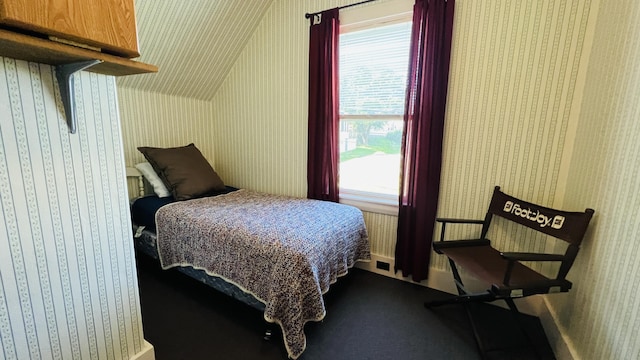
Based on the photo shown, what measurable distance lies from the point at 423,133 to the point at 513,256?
97cm

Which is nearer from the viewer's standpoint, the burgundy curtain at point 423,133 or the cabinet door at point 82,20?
the cabinet door at point 82,20

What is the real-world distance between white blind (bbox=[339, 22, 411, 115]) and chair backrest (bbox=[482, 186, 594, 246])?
0.98m

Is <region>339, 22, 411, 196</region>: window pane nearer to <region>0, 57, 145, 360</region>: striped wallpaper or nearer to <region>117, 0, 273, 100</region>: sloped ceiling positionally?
<region>117, 0, 273, 100</region>: sloped ceiling

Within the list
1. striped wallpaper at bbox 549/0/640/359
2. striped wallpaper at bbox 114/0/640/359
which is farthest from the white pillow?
striped wallpaper at bbox 549/0/640/359

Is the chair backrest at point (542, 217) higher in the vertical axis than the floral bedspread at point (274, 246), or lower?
higher

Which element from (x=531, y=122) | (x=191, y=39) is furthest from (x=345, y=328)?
(x=191, y=39)

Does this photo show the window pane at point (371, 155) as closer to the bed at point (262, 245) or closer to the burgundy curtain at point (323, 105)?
the burgundy curtain at point (323, 105)

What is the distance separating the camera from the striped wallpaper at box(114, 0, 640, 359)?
3.82ft

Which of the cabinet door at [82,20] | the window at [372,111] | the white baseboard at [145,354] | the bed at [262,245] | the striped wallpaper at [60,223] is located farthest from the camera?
the window at [372,111]

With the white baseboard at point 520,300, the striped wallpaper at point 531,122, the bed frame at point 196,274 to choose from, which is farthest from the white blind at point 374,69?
the bed frame at point 196,274

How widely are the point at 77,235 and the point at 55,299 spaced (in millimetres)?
247

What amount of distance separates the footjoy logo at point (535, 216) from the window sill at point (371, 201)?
2.56 ft

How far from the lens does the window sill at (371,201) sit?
2240mm

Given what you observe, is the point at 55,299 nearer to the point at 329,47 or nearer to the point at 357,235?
the point at 357,235
